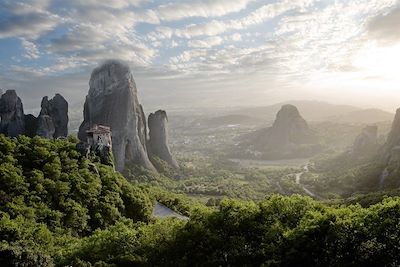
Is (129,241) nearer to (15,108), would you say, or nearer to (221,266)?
(221,266)

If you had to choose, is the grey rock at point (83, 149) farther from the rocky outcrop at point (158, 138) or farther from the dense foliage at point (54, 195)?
the rocky outcrop at point (158, 138)

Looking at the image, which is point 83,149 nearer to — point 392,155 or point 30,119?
point 30,119

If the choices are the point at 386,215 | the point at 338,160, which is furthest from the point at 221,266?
the point at 338,160

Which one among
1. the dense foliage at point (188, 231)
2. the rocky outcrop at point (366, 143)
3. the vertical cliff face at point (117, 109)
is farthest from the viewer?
the rocky outcrop at point (366, 143)

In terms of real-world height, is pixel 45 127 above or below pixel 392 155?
above

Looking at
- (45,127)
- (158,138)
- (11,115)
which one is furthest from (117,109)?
(11,115)

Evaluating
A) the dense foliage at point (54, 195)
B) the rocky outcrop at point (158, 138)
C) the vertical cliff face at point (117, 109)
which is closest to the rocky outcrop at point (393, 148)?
the vertical cliff face at point (117, 109)
